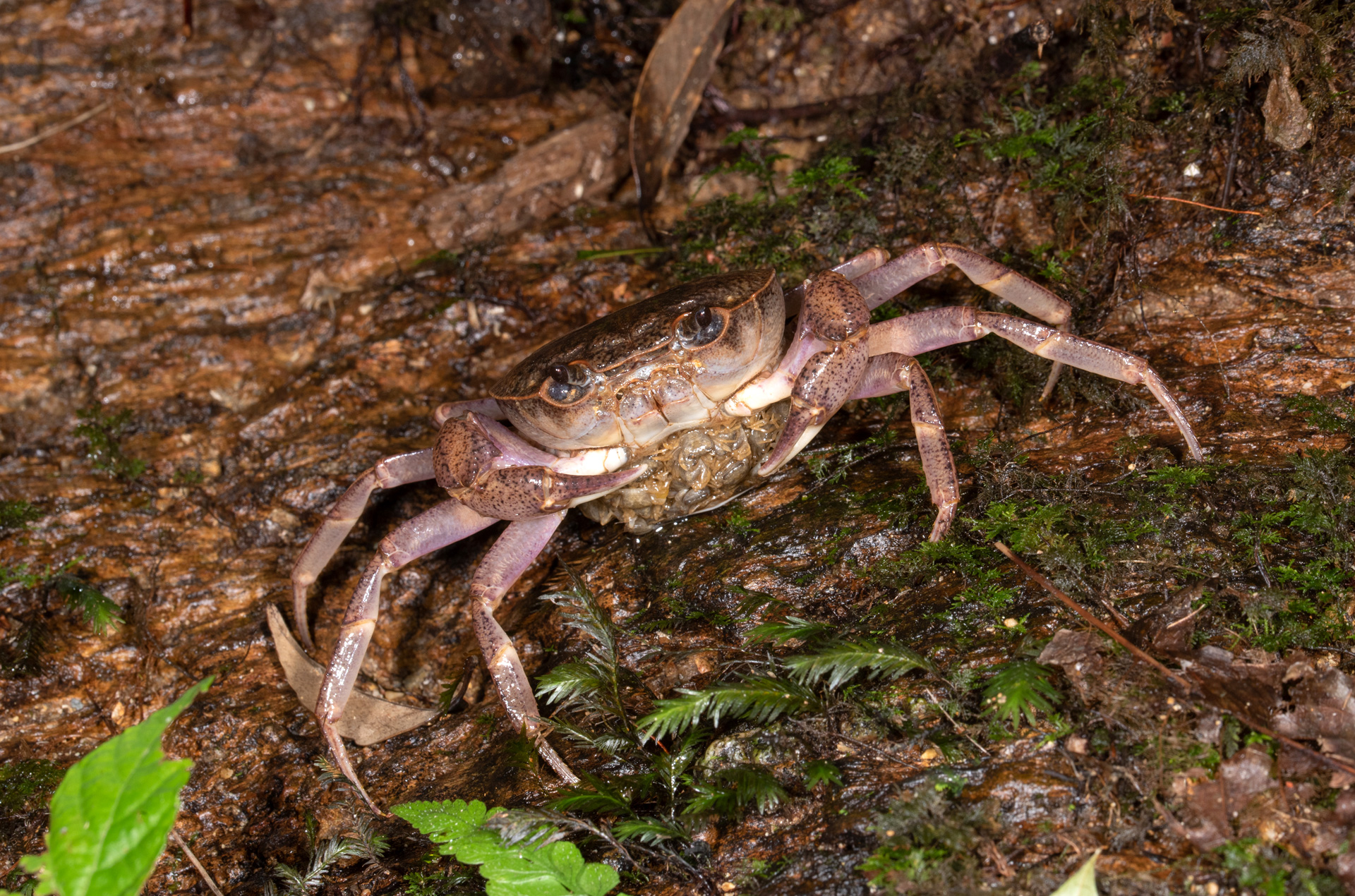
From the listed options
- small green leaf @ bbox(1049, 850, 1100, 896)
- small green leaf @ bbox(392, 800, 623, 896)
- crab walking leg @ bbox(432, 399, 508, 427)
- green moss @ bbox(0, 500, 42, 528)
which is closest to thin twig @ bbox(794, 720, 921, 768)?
small green leaf @ bbox(1049, 850, 1100, 896)

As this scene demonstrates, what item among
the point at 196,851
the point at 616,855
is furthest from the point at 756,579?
the point at 196,851

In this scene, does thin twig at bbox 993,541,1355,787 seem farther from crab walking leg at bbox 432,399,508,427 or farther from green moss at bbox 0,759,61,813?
green moss at bbox 0,759,61,813

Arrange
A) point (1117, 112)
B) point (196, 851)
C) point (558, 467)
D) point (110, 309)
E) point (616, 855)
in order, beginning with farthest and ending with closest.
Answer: point (110, 309)
point (1117, 112)
point (558, 467)
point (196, 851)
point (616, 855)

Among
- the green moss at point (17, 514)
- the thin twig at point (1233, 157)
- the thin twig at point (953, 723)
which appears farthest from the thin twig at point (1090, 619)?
the green moss at point (17, 514)

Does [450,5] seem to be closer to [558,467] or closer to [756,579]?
[558,467]

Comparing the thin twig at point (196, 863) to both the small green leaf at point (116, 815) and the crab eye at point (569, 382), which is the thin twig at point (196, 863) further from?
the crab eye at point (569, 382)

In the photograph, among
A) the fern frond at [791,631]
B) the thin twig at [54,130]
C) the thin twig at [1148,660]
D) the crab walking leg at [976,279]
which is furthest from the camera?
the thin twig at [54,130]

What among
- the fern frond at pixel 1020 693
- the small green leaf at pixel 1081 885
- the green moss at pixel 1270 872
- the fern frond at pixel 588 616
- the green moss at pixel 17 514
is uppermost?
the fern frond at pixel 1020 693
